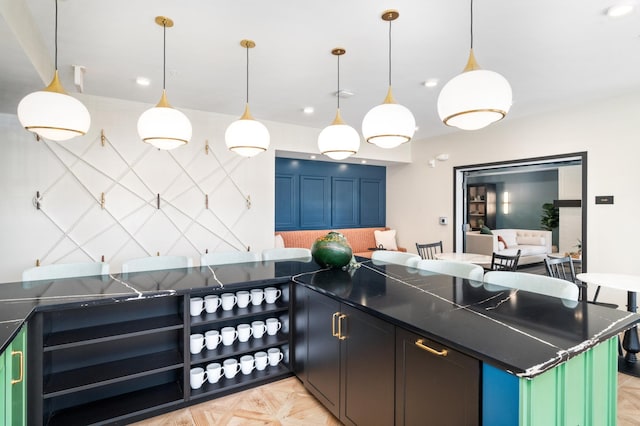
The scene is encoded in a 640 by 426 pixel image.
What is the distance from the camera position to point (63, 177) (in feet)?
11.8

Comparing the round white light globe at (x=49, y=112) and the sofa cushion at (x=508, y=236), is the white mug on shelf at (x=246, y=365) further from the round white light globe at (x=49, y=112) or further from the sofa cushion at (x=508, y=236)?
the sofa cushion at (x=508, y=236)

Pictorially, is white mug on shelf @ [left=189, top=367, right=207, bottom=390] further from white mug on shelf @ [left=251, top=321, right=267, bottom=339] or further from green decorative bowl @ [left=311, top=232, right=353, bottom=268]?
green decorative bowl @ [left=311, top=232, right=353, bottom=268]

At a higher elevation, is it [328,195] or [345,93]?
[345,93]

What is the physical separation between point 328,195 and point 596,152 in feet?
12.3

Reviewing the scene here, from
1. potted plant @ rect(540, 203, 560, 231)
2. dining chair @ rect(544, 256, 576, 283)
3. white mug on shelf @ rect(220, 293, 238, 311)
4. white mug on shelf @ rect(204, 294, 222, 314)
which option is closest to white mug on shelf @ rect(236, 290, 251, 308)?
white mug on shelf @ rect(220, 293, 238, 311)

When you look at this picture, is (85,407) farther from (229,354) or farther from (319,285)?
(319,285)

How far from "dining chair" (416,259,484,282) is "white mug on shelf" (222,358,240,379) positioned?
1557mm

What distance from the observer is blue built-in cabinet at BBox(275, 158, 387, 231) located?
5.65 meters

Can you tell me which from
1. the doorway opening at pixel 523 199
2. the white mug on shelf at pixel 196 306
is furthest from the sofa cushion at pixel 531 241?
the white mug on shelf at pixel 196 306

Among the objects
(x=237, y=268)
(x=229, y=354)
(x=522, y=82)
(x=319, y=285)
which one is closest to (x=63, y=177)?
(x=237, y=268)

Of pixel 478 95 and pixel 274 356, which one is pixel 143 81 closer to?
pixel 274 356

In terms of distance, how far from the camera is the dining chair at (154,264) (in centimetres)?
254

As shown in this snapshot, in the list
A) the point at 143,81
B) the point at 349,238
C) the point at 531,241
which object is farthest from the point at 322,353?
the point at 531,241

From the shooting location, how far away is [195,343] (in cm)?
225
